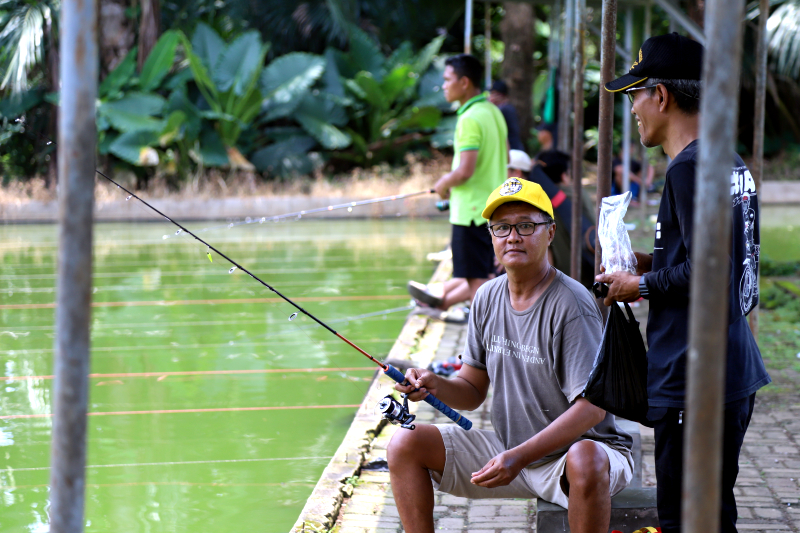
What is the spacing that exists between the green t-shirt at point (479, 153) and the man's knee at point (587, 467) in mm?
3363

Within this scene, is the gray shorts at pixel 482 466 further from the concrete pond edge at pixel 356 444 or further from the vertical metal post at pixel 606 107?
the vertical metal post at pixel 606 107

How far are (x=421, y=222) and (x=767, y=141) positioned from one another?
1007 centimetres

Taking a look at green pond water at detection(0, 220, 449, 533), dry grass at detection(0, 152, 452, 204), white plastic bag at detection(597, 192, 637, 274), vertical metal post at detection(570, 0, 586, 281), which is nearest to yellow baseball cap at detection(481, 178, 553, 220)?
white plastic bag at detection(597, 192, 637, 274)

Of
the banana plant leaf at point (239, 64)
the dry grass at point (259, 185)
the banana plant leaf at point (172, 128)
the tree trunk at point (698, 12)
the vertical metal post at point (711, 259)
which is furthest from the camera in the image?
the banana plant leaf at point (239, 64)

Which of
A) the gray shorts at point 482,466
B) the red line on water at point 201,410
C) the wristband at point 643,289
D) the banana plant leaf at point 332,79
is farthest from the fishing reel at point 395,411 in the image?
the banana plant leaf at point 332,79

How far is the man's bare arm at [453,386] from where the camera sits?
293 cm

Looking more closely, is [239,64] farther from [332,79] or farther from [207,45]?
[332,79]

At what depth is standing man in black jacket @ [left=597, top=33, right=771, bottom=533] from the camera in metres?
2.29

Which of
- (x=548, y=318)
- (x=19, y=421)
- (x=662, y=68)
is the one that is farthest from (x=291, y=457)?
(x=662, y=68)

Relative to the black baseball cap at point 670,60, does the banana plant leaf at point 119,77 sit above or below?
above

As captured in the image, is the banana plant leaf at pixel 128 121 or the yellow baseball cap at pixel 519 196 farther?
the banana plant leaf at pixel 128 121

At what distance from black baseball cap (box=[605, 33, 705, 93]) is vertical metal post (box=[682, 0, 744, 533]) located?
0.96m

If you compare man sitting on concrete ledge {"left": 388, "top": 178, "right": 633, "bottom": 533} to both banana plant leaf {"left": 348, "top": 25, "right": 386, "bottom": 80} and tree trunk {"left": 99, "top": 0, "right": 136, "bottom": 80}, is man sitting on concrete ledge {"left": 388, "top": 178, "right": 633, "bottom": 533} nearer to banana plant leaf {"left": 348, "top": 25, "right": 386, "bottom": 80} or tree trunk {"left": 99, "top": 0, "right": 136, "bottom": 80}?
Answer: banana plant leaf {"left": 348, "top": 25, "right": 386, "bottom": 80}

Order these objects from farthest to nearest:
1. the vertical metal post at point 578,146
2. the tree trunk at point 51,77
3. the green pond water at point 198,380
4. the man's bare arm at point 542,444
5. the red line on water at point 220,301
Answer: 1. the tree trunk at point 51,77
2. the red line on water at point 220,301
3. the vertical metal post at point 578,146
4. the green pond water at point 198,380
5. the man's bare arm at point 542,444
